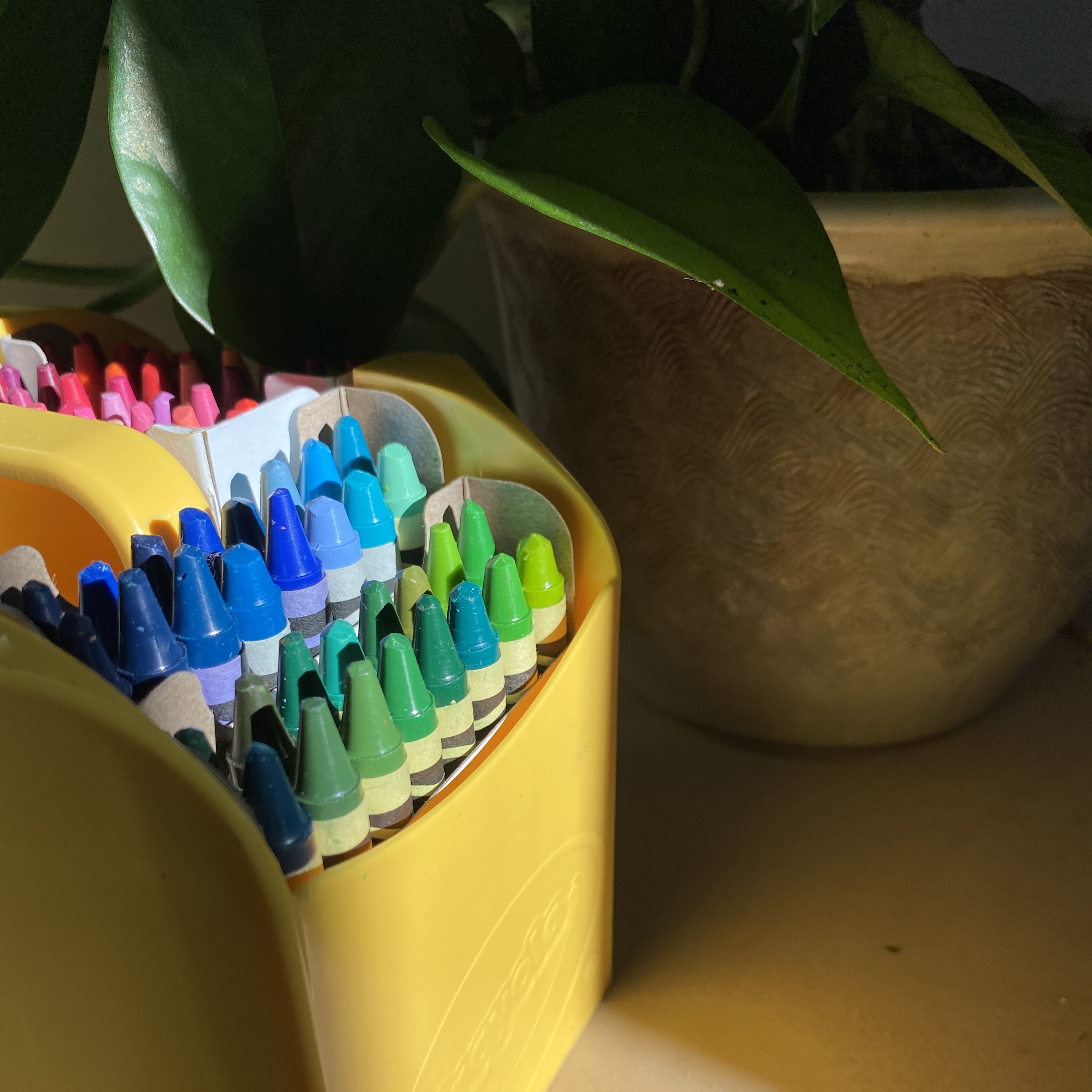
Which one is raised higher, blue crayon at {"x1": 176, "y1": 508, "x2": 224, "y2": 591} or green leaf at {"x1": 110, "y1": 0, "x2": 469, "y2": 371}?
green leaf at {"x1": 110, "y1": 0, "x2": 469, "y2": 371}

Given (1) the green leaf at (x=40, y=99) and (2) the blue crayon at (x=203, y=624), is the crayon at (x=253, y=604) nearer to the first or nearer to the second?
(2) the blue crayon at (x=203, y=624)

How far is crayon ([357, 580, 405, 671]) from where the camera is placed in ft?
0.90

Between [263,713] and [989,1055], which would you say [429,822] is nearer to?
[263,713]

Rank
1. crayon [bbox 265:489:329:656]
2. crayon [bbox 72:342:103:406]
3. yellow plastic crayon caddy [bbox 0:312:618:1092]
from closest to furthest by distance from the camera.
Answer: yellow plastic crayon caddy [bbox 0:312:618:1092] < crayon [bbox 265:489:329:656] < crayon [bbox 72:342:103:406]

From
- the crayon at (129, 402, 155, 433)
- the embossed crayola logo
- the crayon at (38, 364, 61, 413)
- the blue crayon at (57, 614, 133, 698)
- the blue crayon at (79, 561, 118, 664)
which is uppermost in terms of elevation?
the blue crayon at (57, 614, 133, 698)

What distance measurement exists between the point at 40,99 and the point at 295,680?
10.0 inches

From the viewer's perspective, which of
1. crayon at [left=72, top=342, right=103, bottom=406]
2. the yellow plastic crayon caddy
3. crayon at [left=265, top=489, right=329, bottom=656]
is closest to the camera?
the yellow plastic crayon caddy

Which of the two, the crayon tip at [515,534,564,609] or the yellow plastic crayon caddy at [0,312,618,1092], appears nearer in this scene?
the yellow plastic crayon caddy at [0,312,618,1092]

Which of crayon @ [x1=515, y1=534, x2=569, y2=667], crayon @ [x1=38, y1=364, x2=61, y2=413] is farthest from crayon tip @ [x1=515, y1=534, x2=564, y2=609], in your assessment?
crayon @ [x1=38, y1=364, x2=61, y2=413]

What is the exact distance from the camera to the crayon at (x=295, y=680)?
0.25 meters

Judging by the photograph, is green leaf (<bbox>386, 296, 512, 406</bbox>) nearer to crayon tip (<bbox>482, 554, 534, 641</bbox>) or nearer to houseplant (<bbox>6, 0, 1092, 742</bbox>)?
houseplant (<bbox>6, 0, 1092, 742</bbox>)

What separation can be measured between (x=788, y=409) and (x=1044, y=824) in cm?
23

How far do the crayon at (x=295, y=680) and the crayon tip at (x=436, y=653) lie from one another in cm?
3

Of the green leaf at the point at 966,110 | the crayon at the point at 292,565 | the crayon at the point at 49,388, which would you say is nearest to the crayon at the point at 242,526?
the crayon at the point at 292,565
